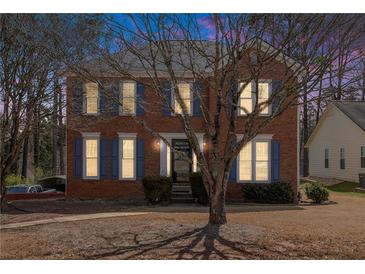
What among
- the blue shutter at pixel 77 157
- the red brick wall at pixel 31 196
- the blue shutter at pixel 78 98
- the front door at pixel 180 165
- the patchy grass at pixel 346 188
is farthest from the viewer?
the patchy grass at pixel 346 188

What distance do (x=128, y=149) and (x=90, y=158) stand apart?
1508 mm

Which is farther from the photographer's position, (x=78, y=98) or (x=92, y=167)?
(x=92, y=167)

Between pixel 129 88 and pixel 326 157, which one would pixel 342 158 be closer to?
pixel 326 157

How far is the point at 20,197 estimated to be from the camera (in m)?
18.3

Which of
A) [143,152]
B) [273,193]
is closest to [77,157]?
[143,152]

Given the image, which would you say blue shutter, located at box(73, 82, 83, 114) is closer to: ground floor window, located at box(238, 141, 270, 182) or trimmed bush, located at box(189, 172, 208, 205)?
trimmed bush, located at box(189, 172, 208, 205)

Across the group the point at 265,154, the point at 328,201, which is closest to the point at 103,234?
the point at 265,154

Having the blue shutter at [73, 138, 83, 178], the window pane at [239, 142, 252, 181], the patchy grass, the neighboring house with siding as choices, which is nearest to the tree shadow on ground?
the window pane at [239, 142, 252, 181]

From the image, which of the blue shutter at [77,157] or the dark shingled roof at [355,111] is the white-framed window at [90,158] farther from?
the dark shingled roof at [355,111]

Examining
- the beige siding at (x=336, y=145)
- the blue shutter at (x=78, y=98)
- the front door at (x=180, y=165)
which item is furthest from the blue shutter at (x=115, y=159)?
the beige siding at (x=336, y=145)

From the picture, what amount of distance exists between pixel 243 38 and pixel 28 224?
676 centimetres

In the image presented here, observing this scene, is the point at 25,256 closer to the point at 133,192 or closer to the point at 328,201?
the point at 133,192

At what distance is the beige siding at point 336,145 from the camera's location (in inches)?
933

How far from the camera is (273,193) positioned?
15453 millimetres
